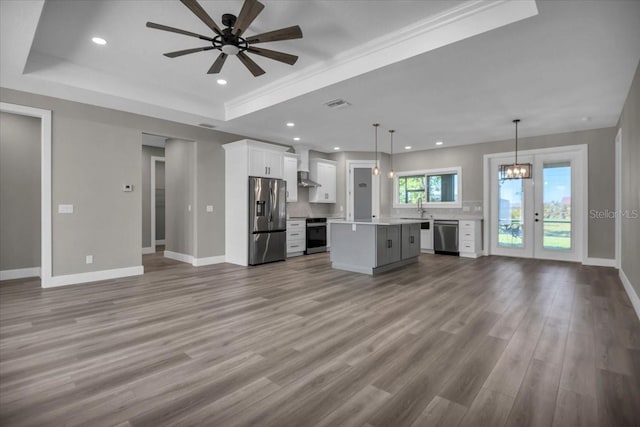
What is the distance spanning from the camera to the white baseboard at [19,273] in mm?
4895

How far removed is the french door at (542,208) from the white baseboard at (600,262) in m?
0.18

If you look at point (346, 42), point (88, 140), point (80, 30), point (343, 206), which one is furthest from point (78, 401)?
point (343, 206)

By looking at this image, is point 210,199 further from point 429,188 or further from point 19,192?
point 429,188

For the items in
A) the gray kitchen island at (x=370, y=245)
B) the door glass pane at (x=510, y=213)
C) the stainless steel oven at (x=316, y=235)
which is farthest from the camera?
the stainless steel oven at (x=316, y=235)

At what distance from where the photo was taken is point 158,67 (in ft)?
13.3

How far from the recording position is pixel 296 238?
7.30 metres

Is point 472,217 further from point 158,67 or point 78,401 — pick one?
point 78,401

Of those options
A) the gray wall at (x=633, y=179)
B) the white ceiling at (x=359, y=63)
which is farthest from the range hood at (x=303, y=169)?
the gray wall at (x=633, y=179)

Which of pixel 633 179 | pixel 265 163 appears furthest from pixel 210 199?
pixel 633 179

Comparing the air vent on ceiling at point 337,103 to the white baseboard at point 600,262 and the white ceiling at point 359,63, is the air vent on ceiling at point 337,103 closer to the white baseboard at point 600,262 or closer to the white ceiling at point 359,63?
the white ceiling at point 359,63

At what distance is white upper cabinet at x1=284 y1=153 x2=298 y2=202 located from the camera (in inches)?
291

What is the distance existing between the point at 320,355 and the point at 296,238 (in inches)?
197

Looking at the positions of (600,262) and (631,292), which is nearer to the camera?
(631,292)

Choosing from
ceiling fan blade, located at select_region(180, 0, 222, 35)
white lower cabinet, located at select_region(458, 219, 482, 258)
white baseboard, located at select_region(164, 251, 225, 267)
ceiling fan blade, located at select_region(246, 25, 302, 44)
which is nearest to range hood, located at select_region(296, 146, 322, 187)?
white baseboard, located at select_region(164, 251, 225, 267)
